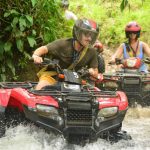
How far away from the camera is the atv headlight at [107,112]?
18.3ft

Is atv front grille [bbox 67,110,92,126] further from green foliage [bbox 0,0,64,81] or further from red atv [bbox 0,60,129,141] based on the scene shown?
green foliage [bbox 0,0,64,81]

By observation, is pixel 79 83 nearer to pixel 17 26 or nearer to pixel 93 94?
pixel 93 94

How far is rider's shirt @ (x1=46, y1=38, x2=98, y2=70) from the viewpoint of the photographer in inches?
258

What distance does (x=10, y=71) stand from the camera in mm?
9695

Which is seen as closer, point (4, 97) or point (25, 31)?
point (4, 97)

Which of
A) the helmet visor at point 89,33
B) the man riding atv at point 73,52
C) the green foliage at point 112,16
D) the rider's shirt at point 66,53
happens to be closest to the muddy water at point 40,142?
the man riding atv at point 73,52

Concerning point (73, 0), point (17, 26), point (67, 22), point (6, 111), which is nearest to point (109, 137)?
point (6, 111)

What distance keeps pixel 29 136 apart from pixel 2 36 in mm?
3925

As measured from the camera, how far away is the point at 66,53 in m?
6.59

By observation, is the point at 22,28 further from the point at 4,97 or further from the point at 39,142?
the point at 39,142

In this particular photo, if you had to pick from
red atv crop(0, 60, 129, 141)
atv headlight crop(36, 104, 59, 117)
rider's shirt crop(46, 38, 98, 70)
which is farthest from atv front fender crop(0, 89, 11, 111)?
rider's shirt crop(46, 38, 98, 70)

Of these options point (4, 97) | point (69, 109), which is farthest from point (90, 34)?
point (4, 97)

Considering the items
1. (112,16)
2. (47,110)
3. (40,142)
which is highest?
(47,110)

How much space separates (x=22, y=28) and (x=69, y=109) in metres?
3.70
